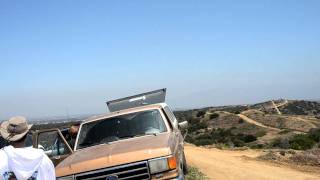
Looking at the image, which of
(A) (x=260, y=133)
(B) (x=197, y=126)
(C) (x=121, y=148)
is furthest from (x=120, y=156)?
(B) (x=197, y=126)

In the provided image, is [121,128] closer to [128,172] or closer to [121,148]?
[121,148]

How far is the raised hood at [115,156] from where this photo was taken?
799cm

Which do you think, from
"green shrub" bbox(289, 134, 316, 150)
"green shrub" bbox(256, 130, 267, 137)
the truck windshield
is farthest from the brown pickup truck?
"green shrub" bbox(256, 130, 267, 137)

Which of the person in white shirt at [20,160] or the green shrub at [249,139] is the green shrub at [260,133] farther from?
the person in white shirt at [20,160]

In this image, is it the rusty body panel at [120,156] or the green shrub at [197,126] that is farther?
the green shrub at [197,126]

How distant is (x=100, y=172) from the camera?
7.99 m

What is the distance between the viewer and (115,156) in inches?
317

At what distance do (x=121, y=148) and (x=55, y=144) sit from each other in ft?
6.43

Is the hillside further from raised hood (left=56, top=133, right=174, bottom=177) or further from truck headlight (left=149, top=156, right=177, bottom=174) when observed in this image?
truck headlight (left=149, top=156, right=177, bottom=174)

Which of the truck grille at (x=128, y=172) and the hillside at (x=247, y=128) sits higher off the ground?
the truck grille at (x=128, y=172)

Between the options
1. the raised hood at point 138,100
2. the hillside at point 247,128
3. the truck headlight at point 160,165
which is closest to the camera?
the truck headlight at point 160,165

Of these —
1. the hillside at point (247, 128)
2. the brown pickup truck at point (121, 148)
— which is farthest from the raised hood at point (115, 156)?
the hillside at point (247, 128)

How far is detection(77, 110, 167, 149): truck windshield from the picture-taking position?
9.88m

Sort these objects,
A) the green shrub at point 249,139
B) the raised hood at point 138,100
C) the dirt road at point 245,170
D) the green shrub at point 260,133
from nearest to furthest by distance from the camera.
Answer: the raised hood at point 138,100 < the dirt road at point 245,170 < the green shrub at point 249,139 < the green shrub at point 260,133
